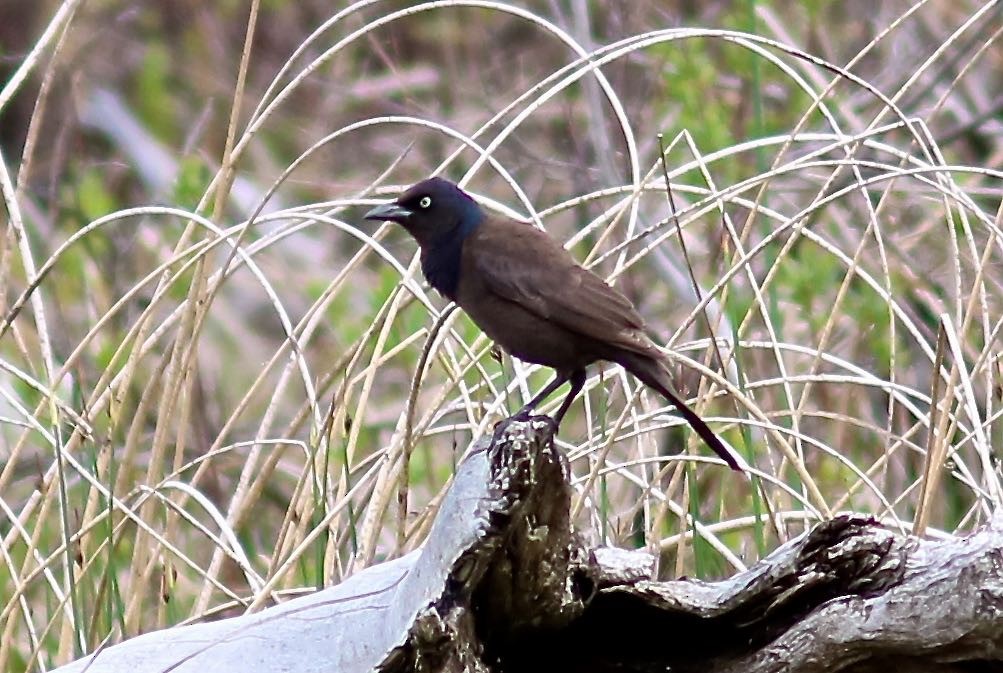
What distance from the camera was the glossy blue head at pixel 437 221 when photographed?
384 centimetres

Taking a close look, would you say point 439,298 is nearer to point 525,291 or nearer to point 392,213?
point 392,213

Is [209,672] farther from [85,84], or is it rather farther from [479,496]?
[85,84]

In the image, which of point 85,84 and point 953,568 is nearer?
point 953,568

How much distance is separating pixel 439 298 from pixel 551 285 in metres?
1.85

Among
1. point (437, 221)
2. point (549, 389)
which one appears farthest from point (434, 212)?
point (549, 389)

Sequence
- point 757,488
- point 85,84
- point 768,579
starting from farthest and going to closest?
point 85,84 → point 757,488 → point 768,579

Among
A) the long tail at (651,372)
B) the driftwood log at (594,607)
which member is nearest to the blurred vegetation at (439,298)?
the long tail at (651,372)

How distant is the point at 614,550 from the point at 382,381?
5.58 m

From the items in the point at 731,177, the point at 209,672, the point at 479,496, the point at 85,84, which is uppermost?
the point at 85,84

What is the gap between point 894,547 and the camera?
260 cm

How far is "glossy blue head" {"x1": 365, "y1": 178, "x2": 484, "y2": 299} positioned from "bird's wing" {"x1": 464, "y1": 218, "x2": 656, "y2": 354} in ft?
0.15

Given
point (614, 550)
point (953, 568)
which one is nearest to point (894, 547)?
point (953, 568)

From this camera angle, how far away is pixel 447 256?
3.84 m

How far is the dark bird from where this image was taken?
3609 mm
